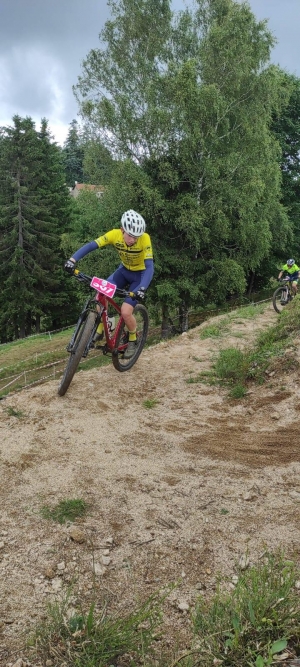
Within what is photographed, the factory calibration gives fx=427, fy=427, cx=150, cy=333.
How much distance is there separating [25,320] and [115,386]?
88.9ft

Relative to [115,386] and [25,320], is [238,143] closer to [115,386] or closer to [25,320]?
[115,386]

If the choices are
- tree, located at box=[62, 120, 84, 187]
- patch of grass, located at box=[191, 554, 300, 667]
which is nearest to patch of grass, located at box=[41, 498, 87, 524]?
patch of grass, located at box=[191, 554, 300, 667]

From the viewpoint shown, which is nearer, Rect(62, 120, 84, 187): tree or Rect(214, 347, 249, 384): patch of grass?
Rect(214, 347, 249, 384): patch of grass

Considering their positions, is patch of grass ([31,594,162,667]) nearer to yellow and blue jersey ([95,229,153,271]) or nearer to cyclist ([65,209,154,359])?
cyclist ([65,209,154,359])

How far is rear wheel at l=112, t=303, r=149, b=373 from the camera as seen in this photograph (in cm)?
690

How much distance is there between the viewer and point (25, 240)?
31141 millimetres

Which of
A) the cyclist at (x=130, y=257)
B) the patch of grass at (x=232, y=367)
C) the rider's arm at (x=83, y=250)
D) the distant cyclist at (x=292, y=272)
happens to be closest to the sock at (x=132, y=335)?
the cyclist at (x=130, y=257)

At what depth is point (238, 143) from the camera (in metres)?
17.5

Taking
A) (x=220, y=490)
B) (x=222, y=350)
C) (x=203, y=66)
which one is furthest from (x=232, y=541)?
(x=203, y=66)

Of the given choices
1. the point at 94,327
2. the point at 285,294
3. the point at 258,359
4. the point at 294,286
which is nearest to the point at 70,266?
the point at 94,327

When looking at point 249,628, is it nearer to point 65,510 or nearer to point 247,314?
point 65,510

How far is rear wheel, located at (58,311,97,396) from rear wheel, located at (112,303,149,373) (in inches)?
33.5

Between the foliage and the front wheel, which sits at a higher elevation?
the front wheel

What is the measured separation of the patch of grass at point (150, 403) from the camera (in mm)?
6199
